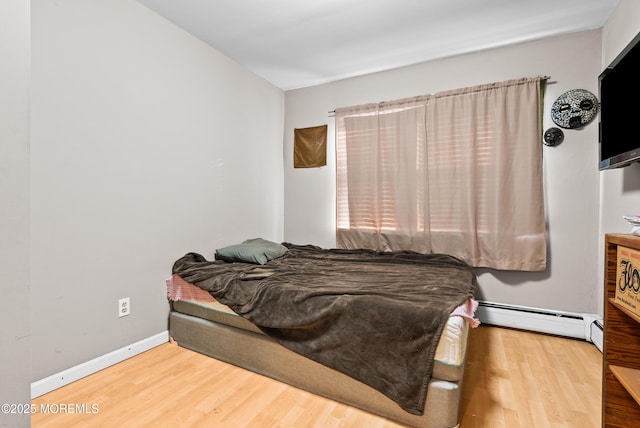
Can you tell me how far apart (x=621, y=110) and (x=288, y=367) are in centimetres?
245

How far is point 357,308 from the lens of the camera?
1594 mm

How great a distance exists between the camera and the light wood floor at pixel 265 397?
4.87ft

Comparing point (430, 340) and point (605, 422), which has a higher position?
point (430, 340)

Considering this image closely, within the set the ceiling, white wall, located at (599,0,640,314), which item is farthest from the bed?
the ceiling

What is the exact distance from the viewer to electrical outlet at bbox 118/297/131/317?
2.07 meters

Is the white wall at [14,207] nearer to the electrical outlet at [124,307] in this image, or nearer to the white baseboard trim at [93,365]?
the white baseboard trim at [93,365]

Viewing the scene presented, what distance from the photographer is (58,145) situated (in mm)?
Result: 1751

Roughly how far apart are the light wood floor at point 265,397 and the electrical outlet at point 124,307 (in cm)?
33

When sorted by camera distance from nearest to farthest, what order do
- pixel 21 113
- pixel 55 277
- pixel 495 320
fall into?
pixel 21 113, pixel 55 277, pixel 495 320

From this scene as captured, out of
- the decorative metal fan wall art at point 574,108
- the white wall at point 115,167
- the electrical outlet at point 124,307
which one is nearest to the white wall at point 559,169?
the decorative metal fan wall art at point 574,108

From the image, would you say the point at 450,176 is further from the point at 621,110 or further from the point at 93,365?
the point at 93,365

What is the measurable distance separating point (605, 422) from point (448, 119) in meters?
2.38

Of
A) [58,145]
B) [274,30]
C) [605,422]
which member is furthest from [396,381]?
[274,30]

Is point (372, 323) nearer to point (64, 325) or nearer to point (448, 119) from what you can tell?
point (64, 325)
